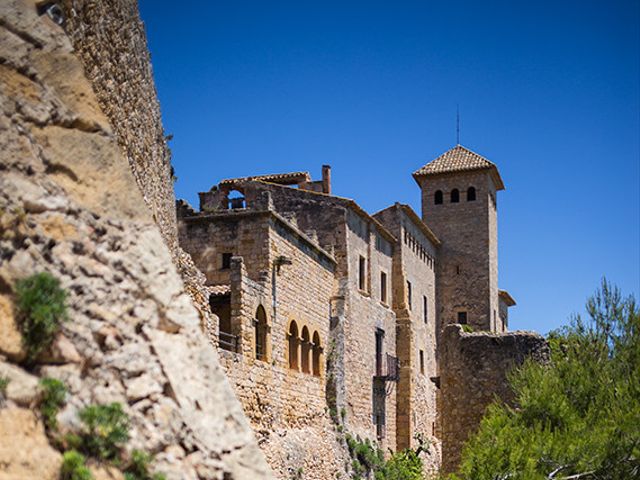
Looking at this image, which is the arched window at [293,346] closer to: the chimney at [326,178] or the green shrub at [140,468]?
the chimney at [326,178]

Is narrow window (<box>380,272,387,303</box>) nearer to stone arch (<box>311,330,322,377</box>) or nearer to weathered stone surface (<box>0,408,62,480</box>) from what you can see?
stone arch (<box>311,330,322,377</box>)

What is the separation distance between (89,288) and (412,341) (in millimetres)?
30801

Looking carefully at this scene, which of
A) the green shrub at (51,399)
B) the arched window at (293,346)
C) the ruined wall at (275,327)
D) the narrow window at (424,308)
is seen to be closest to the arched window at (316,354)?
the ruined wall at (275,327)

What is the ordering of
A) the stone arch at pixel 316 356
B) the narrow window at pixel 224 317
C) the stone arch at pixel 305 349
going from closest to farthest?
1. the narrow window at pixel 224 317
2. the stone arch at pixel 305 349
3. the stone arch at pixel 316 356

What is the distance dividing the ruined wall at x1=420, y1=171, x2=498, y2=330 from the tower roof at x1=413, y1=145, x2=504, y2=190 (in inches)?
15.7

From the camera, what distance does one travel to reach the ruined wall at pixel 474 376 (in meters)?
16.4

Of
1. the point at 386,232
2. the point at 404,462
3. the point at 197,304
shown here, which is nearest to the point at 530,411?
the point at 197,304

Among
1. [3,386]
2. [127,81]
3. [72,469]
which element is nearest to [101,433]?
[72,469]

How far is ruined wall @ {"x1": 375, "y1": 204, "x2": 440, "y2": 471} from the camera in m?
34.0

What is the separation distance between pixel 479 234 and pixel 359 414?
66.0 ft

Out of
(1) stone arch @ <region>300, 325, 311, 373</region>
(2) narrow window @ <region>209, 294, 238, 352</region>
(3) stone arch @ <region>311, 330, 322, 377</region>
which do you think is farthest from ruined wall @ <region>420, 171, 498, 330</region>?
(2) narrow window @ <region>209, 294, 238, 352</region>

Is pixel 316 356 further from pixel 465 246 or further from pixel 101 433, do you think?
pixel 465 246

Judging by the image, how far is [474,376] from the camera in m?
16.5

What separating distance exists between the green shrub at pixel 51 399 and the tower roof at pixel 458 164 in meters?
42.9
